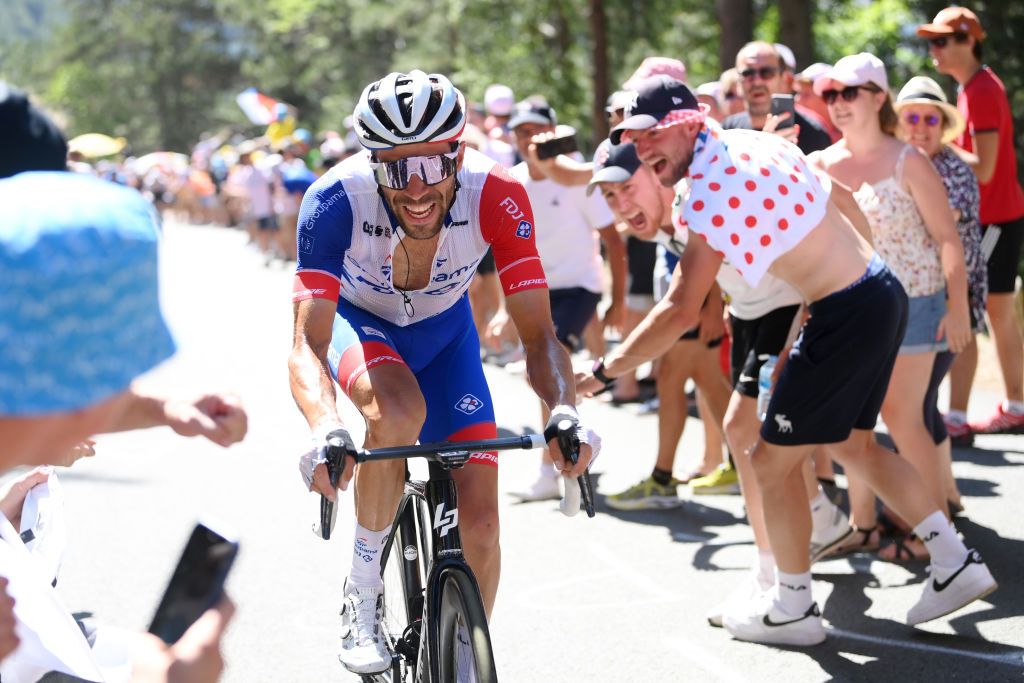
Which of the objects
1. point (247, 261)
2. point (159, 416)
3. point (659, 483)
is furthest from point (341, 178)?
point (247, 261)

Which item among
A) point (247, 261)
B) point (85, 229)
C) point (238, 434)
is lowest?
point (247, 261)

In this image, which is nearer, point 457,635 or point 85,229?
point 85,229

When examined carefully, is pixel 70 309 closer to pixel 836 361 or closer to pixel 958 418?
pixel 836 361

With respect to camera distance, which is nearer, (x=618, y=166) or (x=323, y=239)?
(x=323, y=239)

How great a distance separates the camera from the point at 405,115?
4008 millimetres

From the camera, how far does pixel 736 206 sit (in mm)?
4633

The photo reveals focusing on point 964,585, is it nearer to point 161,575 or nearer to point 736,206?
point 736,206

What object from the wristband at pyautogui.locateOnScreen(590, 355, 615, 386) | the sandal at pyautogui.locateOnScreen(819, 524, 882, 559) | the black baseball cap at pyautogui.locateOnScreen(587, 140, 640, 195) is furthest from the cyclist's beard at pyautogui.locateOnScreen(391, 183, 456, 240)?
the sandal at pyautogui.locateOnScreen(819, 524, 882, 559)

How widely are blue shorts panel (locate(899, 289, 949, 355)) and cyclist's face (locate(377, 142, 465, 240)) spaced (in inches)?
107

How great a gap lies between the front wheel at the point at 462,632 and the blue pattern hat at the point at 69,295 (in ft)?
6.65

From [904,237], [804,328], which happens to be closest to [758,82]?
[904,237]

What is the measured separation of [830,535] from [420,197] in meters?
2.93

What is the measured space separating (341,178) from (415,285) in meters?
0.46

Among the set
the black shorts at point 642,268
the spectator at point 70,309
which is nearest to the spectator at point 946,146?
the black shorts at point 642,268
